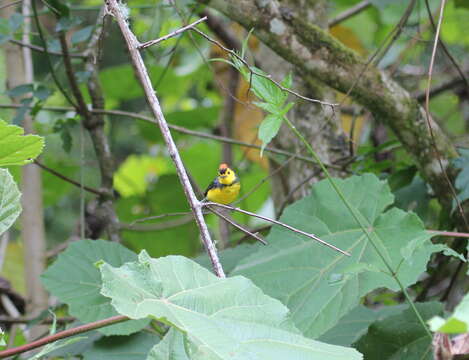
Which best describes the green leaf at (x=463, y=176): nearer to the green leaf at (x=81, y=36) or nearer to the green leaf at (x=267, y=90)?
the green leaf at (x=267, y=90)

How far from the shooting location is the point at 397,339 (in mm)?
1564

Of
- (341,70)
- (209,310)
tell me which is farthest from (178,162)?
(341,70)

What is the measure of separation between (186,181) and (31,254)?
5.45 ft

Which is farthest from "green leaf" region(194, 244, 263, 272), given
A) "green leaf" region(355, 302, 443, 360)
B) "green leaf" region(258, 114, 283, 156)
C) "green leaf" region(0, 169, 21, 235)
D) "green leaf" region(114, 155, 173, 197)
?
"green leaf" region(114, 155, 173, 197)

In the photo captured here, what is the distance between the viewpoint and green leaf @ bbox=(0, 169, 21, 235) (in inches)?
38.9

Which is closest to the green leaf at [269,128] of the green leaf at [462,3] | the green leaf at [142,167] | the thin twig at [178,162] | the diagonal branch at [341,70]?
the thin twig at [178,162]

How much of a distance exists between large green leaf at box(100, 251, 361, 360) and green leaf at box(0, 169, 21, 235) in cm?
22

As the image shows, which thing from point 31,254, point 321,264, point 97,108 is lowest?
point 31,254

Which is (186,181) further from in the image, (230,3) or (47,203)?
(47,203)

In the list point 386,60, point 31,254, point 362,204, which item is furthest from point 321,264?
point 386,60

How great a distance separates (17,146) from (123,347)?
0.85 m

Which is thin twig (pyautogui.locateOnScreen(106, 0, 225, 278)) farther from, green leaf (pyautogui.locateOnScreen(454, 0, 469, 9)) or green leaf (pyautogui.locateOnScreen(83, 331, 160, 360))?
green leaf (pyautogui.locateOnScreen(454, 0, 469, 9))

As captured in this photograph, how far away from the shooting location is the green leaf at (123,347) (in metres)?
1.71

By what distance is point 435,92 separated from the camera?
3021mm
